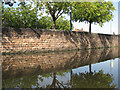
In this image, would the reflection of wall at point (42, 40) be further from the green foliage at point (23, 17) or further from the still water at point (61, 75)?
the still water at point (61, 75)

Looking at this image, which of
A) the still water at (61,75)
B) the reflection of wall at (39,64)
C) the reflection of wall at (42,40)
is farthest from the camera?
the reflection of wall at (42,40)

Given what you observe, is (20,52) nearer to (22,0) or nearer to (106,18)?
(22,0)

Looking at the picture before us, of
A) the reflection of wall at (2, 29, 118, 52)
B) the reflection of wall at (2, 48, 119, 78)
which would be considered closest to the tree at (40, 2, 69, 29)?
the reflection of wall at (2, 29, 118, 52)

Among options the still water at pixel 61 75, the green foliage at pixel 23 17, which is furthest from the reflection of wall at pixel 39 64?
the green foliage at pixel 23 17

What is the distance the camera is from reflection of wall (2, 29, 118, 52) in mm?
12359

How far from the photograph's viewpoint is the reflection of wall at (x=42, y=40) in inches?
487

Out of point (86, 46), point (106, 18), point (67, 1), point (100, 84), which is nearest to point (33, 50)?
point (67, 1)

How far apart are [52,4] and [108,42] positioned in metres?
14.0

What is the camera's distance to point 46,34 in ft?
47.8

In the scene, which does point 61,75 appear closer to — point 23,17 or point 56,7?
point 56,7

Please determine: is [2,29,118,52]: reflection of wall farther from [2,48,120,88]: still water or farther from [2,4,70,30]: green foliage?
[2,48,120,88]: still water

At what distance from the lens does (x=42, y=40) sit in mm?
14289

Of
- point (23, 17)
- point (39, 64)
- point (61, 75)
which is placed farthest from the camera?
point (23, 17)

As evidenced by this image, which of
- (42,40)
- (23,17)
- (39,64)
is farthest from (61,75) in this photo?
(23,17)
